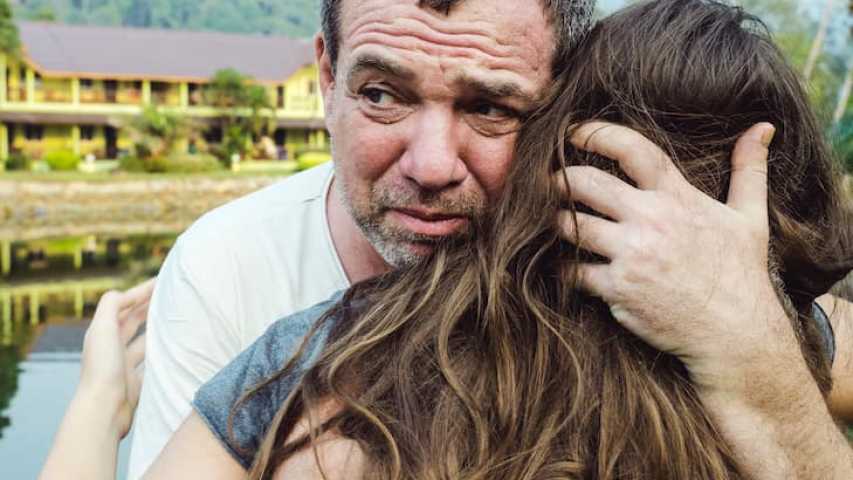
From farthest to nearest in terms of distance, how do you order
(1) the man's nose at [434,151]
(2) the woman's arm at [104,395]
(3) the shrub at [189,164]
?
1. (3) the shrub at [189,164]
2. (2) the woman's arm at [104,395]
3. (1) the man's nose at [434,151]

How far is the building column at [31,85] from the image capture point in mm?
31938

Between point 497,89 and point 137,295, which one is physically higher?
point 497,89

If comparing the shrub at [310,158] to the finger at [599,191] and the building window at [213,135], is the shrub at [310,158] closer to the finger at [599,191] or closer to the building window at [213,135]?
the building window at [213,135]

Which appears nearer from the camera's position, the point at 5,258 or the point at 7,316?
the point at 7,316

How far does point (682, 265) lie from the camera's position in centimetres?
125

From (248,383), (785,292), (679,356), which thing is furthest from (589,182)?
(248,383)

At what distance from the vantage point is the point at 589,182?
133 cm

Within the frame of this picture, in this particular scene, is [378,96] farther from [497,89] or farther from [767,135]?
Answer: [767,135]

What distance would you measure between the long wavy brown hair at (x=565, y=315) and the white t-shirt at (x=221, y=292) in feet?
2.39

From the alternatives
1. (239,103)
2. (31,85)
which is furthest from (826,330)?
(31,85)

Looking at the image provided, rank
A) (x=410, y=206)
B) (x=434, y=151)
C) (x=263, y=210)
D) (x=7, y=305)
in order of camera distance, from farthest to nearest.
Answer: (x=7, y=305)
(x=263, y=210)
(x=410, y=206)
(x=434, y=151)

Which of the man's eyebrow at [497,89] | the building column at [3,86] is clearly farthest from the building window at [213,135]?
the man's eyebrow at [497,89]

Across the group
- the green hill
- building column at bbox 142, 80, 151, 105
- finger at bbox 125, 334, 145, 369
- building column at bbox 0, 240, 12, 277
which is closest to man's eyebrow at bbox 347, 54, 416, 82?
finger at bbox 125, 334, 145, 369

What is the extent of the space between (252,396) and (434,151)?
0.56 m
